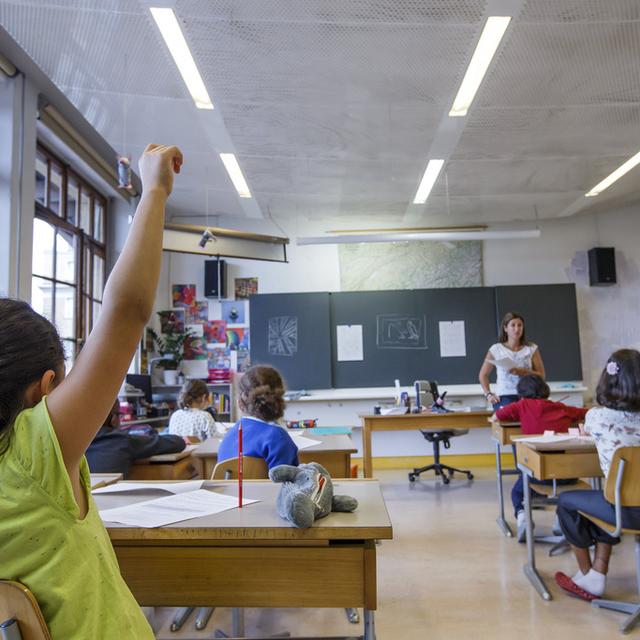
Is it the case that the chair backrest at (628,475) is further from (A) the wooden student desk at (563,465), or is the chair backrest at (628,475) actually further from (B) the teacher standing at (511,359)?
(B) the teacher standing at (511,359)

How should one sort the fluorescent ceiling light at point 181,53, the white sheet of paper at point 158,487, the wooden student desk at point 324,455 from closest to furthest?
the white sheet of paper at point 158,487 → the wooden student desk at point 324,455 → the fluorescent ceiling light at point 181,53

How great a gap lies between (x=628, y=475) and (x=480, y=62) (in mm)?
2527

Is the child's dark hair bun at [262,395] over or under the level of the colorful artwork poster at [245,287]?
under

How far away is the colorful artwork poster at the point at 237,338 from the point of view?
7023 millimetres

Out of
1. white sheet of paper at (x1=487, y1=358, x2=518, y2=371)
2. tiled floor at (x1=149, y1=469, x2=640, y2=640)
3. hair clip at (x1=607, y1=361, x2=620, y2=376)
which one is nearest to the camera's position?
tiled floor at (x1=149, y1=469, x2=640, y2=640)

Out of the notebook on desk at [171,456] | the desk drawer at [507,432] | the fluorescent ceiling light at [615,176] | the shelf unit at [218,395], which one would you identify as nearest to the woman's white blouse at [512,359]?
the desk drawer at [507,432]

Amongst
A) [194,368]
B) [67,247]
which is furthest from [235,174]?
[194,368]

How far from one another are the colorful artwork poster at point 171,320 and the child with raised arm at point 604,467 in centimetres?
528

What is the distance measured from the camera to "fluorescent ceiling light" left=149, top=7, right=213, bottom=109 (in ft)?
9.87

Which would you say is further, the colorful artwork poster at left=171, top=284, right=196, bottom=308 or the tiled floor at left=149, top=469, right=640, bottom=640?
the colorful artwork poster at left=171, top=284, right=196, bottom=308

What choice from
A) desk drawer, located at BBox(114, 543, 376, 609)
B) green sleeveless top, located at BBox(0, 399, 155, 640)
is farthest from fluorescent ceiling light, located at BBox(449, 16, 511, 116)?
green sleeveless top, located at BBox(0, 399, 155, 640)

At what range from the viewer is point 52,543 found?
67 cm

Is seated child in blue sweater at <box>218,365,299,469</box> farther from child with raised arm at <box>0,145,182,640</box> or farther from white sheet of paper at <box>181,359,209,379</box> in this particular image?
white sheet of paper at <box>181,359,209,379</box>

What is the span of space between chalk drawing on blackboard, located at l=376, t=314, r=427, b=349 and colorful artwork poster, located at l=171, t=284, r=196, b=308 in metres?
2.39
